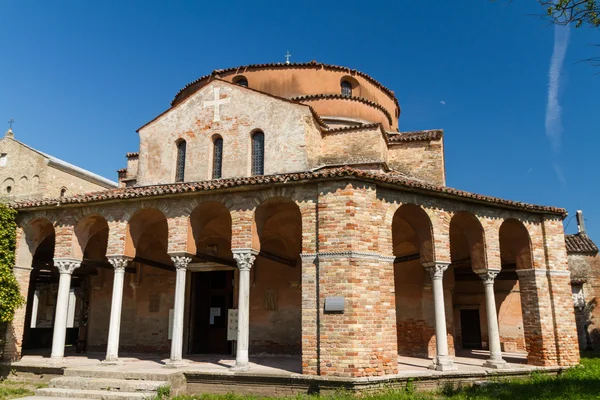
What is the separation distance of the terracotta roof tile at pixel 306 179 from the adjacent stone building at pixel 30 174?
526 inches

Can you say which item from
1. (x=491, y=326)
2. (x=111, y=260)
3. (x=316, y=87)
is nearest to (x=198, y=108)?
(x=316, y=87)

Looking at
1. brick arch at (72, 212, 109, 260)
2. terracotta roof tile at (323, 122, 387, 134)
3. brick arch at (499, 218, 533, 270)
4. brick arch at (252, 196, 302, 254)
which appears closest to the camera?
brick arch at (72, 212, 109, 260)

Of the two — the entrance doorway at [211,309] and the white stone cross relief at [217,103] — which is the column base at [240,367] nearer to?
the entrance doorway at [211,309]

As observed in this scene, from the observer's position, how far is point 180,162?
16.4 meters

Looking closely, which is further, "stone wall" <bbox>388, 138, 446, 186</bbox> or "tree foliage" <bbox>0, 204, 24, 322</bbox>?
"stone wall" <bbox>388, 138, 446, 186</bbox>

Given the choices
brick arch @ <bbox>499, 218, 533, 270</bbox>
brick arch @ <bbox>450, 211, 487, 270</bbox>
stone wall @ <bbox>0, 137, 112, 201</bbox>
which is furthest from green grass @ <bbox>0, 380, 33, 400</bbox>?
stone wall @ <bbox>0, 137, 112, 201</bbox>

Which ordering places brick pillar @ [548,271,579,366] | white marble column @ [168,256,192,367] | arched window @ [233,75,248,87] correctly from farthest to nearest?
arched window @ [233,75,248,87] → brick pillar @ [548,271,579,366] → white marble column @ [168,256,192,367]

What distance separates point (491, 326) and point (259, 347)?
7.05 meters

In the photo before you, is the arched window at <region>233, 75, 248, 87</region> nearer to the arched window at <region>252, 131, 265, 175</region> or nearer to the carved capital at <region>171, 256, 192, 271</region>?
the arched window at <region>252, 131, 265, 175</region>

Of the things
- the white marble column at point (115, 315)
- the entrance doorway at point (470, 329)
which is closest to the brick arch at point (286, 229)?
the white marble column at point (115, 315)

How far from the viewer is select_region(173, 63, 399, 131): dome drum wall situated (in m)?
18.2

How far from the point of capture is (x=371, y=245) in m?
10.7

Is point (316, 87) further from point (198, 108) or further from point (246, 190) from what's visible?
point (246, 190)

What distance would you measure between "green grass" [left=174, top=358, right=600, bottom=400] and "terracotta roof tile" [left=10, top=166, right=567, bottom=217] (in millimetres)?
4551
